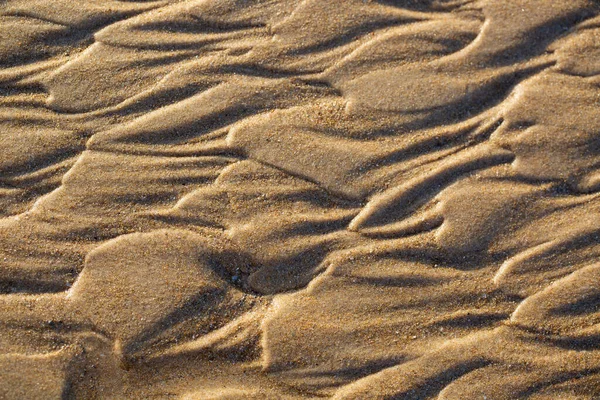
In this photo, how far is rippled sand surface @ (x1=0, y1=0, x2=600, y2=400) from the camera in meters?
1.92

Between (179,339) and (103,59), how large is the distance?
1.06 metres

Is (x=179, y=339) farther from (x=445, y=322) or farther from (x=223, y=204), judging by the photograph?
(x=445, y=322)

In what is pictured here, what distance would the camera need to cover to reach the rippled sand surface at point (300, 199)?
1917 mm

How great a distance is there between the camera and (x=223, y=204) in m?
1.99

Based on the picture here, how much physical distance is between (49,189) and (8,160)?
18 centimetres

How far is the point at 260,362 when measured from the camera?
6.32ft

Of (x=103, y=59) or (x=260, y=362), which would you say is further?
(x=103, y=59)

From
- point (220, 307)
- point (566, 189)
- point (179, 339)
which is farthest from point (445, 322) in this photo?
point (179, 339)

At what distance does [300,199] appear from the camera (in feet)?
6.53

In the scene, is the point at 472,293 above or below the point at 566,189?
below

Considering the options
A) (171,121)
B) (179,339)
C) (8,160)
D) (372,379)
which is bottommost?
(372,379)

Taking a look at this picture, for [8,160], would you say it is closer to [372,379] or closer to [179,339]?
[179,339]

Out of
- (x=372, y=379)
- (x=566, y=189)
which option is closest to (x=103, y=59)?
(x=372, y=379)

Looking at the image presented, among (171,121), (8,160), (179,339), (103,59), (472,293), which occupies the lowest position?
(179,339)
